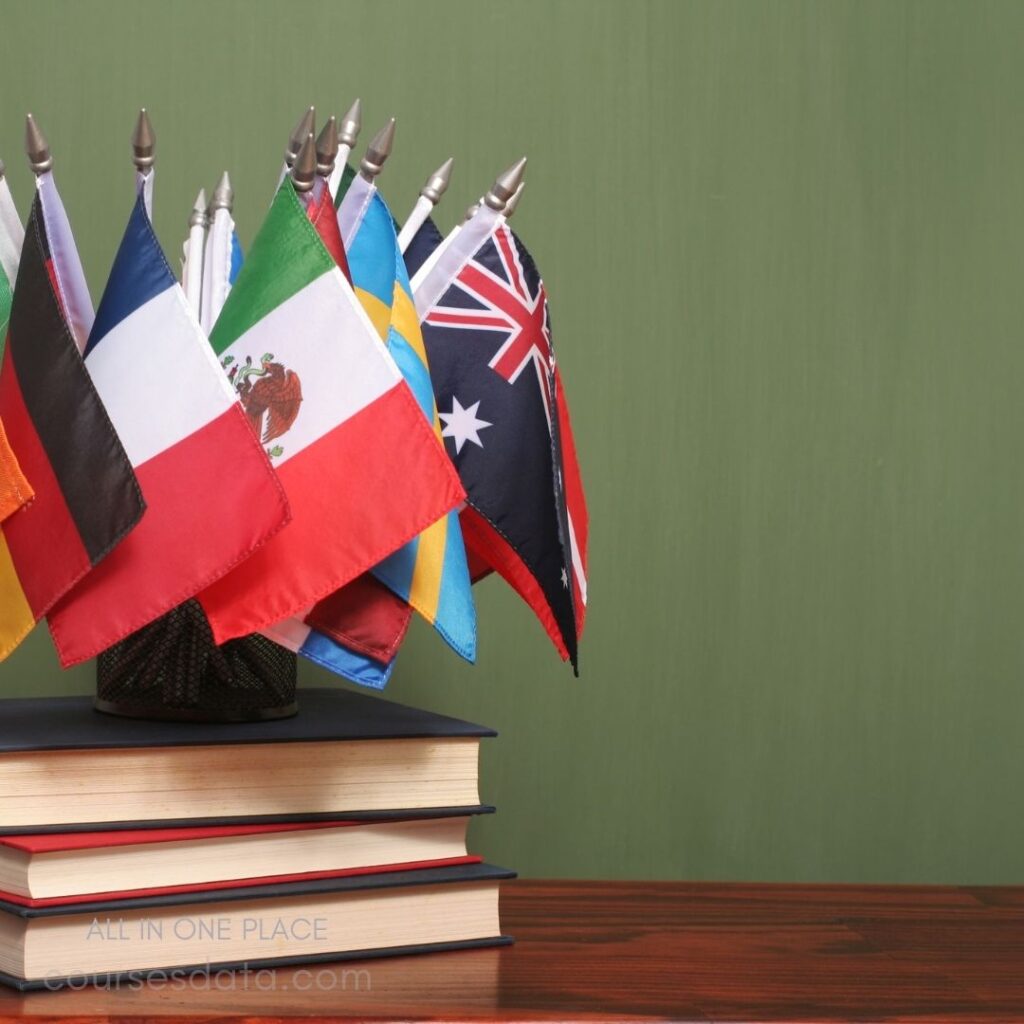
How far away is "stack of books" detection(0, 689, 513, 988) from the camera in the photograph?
78cm

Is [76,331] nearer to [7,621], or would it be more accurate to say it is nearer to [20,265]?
[20,265]

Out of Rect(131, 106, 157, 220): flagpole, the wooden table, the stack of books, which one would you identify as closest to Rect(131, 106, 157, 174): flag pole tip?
Rect(131, 106, 157, 220): flagpole

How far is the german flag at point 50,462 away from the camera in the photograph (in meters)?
0.76

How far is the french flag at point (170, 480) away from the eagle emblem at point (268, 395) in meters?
0.03

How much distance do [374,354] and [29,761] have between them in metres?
0.29

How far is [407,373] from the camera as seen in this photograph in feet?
2.80

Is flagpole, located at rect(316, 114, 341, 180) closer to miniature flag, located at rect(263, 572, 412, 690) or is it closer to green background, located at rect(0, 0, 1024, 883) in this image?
miniature flag, located at rect(263, 572, 412, 690)


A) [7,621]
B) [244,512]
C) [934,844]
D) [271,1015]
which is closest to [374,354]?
[244,512]

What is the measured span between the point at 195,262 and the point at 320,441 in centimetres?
21

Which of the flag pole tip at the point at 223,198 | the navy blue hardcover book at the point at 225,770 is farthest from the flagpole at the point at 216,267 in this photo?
the navy blue hardcover book at the point at 225,770

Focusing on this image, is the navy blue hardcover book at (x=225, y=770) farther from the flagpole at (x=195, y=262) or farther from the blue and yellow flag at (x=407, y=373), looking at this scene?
the flagpole at (x=195, y=262)

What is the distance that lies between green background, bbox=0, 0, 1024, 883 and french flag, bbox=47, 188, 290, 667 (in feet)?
1.51

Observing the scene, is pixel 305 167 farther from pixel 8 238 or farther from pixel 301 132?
pixel 8 238

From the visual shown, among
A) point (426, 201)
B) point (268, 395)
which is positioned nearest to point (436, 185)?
point (426, 201)
